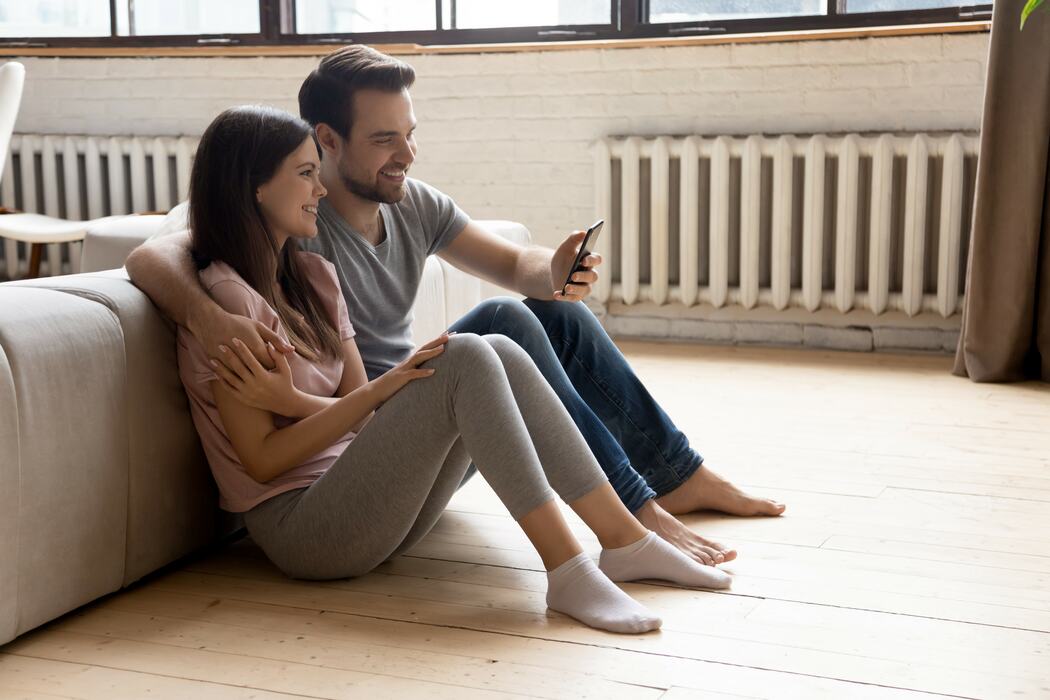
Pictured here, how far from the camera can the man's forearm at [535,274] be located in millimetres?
2049

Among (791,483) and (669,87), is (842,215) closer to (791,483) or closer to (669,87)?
(669,87)

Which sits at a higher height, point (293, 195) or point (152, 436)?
point (293, 195)

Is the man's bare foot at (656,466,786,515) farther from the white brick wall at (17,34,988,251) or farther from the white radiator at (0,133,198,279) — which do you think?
the white radiator at (0,133,198,279)

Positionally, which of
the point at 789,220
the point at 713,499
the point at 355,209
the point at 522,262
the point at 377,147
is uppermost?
the point at 377,147

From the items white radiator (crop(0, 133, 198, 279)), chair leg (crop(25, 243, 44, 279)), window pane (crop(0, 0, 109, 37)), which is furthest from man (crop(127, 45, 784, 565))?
window pane (crop(0, 0, 109, 37))

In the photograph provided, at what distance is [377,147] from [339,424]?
49 centimetres

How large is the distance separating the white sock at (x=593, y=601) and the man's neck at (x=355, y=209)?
672mm

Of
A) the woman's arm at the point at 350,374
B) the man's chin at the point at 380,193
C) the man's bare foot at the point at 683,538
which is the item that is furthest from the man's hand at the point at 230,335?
the man's bare foot at the point at 683,538

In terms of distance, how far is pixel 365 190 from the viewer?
1911 mm

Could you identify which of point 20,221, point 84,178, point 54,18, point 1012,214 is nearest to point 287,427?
point 1012,214

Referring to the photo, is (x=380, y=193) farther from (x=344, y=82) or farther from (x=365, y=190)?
(x=344, y=82)

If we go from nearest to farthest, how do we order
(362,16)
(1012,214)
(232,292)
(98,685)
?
(98,685), (232,292), (1012,214), (362,16)

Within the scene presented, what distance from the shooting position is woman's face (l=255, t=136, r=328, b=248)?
67.7 inches

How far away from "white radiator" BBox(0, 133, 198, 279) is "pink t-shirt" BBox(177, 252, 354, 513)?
2953mm
